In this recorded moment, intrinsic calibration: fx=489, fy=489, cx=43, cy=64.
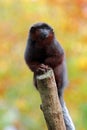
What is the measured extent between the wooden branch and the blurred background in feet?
3.67

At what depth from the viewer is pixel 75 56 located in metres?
2.56

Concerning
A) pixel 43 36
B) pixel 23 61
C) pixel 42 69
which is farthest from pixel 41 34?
pixel 23 61

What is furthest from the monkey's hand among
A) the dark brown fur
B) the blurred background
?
the blurred background

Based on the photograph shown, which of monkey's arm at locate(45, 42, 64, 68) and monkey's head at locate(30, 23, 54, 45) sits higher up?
monkey's head at locate(30, 23, 54, 45)

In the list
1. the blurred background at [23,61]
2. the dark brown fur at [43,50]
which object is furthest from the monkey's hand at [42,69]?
the blurred background at [23,61]

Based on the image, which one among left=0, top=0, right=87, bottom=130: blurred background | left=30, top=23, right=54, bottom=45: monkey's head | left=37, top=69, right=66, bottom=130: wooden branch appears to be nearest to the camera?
left=37, top=69, right=66, bottom=130: wooden branch

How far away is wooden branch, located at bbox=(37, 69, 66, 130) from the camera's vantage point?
4.49ft

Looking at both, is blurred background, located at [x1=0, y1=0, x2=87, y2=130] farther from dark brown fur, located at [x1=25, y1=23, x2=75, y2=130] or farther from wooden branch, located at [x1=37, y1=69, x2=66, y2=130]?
wooden branch, located at [x1=37, y1=69, x2=66, y2=130]

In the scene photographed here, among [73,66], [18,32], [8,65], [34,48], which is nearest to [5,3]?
[18,32]

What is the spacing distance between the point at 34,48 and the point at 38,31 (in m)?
0.06

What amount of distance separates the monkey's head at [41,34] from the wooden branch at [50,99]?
0.12 metres

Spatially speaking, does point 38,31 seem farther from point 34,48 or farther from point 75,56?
point 75,56

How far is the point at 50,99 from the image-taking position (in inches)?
54.2

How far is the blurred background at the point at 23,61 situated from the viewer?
8.31ft
